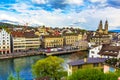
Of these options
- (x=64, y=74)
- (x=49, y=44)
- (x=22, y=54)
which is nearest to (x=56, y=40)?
(x=49, y=44)

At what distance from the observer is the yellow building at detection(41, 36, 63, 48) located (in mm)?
65938

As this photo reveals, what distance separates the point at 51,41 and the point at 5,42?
13905mm

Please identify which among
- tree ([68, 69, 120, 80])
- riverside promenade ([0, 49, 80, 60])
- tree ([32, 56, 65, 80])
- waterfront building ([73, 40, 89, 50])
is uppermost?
tree ([68, 69, 120, 80])

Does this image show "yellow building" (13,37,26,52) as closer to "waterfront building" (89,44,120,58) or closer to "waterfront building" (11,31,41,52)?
"waterfront building" (11,31,41,52)

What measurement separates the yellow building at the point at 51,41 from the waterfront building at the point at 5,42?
11197mm

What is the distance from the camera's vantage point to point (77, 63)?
23.4 meters

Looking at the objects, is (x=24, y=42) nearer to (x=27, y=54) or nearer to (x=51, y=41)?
(x=27, y=54)

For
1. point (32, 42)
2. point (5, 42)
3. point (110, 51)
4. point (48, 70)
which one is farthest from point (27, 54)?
point (48, 70)

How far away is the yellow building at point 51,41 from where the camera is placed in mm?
65938

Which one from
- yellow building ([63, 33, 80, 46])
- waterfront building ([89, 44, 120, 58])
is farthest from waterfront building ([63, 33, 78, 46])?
waterfront building ([89, 44, 120, 58])

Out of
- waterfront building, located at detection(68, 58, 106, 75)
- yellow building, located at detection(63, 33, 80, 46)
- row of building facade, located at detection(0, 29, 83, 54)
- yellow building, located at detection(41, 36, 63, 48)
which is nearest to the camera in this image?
waterfront building, located at detection(68, 58, 106, 75)

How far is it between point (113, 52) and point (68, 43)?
40.2 m

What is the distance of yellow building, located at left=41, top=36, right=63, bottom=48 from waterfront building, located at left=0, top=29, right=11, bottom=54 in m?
11.2

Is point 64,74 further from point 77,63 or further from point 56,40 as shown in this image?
point 56,40
